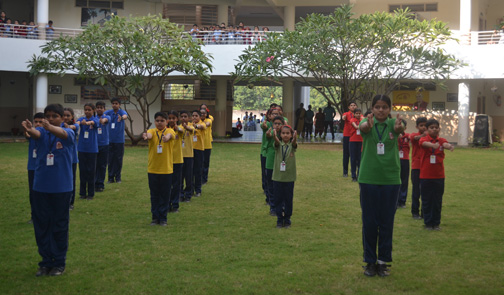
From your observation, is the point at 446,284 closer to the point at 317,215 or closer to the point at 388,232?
the point at 388,232

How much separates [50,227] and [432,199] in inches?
207

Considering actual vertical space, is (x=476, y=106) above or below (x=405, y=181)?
above

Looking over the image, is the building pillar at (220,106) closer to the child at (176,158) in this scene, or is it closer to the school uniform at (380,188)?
the child at (176,158)

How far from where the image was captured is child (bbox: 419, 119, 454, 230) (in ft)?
28.5

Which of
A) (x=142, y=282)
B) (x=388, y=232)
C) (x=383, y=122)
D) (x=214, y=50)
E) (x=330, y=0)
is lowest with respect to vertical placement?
(x=142, y=282)

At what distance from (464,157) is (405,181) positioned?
11395mm

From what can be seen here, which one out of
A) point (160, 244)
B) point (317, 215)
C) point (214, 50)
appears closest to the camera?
point (160, 244)

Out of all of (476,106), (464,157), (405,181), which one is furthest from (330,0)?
(405,181)

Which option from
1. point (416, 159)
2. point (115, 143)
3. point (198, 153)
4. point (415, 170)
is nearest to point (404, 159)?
point (415, 170)

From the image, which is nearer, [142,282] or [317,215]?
[142,282]

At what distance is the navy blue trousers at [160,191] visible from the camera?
29.1ft

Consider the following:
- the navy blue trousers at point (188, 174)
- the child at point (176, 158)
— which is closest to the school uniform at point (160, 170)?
the child at point (176, 158)

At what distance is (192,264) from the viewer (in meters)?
6.77

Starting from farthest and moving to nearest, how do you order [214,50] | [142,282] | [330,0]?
[330,0] < [214,50] < [142,282]
